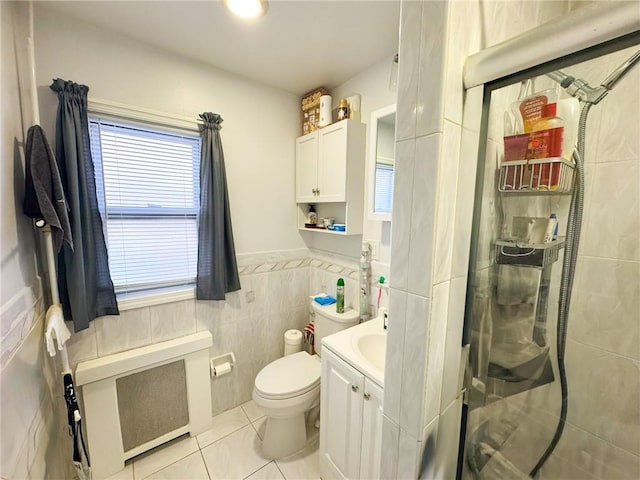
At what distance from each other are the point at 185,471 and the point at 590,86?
2488 millimetres

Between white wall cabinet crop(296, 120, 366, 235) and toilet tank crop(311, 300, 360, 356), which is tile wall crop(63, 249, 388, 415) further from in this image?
white wall cabinet crop(296, 120, 366, 235)

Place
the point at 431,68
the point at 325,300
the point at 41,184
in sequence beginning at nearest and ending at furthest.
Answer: the point at 431,68
the point at 41,184
the point at 325,300

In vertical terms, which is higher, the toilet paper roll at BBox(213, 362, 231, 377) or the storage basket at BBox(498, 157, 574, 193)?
the storage basket at BBox(498, 157, 574, 193)

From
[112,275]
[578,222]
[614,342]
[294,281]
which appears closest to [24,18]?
[112,275]

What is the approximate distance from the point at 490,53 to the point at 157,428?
240cm

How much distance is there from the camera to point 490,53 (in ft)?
1.94

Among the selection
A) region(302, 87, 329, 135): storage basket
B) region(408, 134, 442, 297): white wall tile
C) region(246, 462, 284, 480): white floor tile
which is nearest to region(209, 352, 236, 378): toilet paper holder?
region(246, 462, 284, 480): white floor tile

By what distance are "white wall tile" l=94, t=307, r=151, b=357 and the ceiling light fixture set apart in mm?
1658

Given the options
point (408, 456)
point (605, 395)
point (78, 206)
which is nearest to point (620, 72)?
point (605, 395)

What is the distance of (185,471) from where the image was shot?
4.94 ft

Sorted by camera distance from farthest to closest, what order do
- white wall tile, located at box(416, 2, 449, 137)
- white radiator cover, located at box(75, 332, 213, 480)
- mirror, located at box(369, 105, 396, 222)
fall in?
mirror, located at box(369, 105, 396, 222) → white radiator cover, located at box(75, 332, 213, 480) → white wall tile, located at box(416, 2, 449, 137)

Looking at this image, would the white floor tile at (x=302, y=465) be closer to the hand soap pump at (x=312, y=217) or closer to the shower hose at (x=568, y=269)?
the shower hose at (x=568, y=269)

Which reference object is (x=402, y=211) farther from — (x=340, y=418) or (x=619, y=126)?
(x=340, y=418)

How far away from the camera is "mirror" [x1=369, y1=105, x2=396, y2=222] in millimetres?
1509
